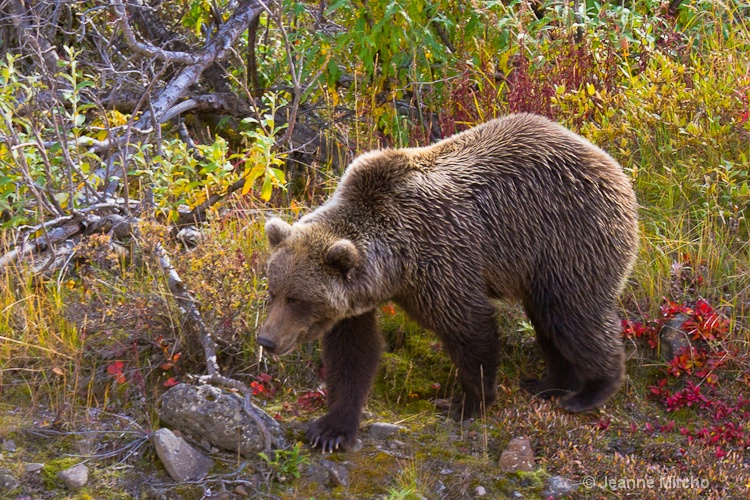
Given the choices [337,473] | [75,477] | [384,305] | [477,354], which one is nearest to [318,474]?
[337,473]

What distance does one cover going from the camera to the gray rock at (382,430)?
430 cm

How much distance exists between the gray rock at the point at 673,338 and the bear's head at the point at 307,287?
6.23 feet

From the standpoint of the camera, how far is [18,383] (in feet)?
14.7

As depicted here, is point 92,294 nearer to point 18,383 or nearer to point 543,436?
point 18,383

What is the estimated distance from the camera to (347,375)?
14.0ft

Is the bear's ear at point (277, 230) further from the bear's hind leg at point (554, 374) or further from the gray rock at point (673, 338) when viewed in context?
the gray rock at point (673, 338)

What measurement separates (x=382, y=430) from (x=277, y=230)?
3.75 ft

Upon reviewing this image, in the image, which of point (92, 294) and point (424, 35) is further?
point (424, 35)

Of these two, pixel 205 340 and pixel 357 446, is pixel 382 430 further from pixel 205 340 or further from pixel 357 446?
pixel 205 340

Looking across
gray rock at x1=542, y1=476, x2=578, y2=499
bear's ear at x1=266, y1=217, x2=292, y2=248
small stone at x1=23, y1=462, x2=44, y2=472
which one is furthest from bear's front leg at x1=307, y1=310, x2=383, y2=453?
small stone at x1=23, y1=462, x2=44, y2=472

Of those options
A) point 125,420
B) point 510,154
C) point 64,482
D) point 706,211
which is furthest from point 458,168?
point 64,482

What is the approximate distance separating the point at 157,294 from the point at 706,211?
10.8ft

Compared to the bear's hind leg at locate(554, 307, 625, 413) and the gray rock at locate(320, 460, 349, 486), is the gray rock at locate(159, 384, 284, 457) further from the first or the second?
the bear's hind leg at locate(554, 307, 625, 413)

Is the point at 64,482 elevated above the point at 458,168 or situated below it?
below
